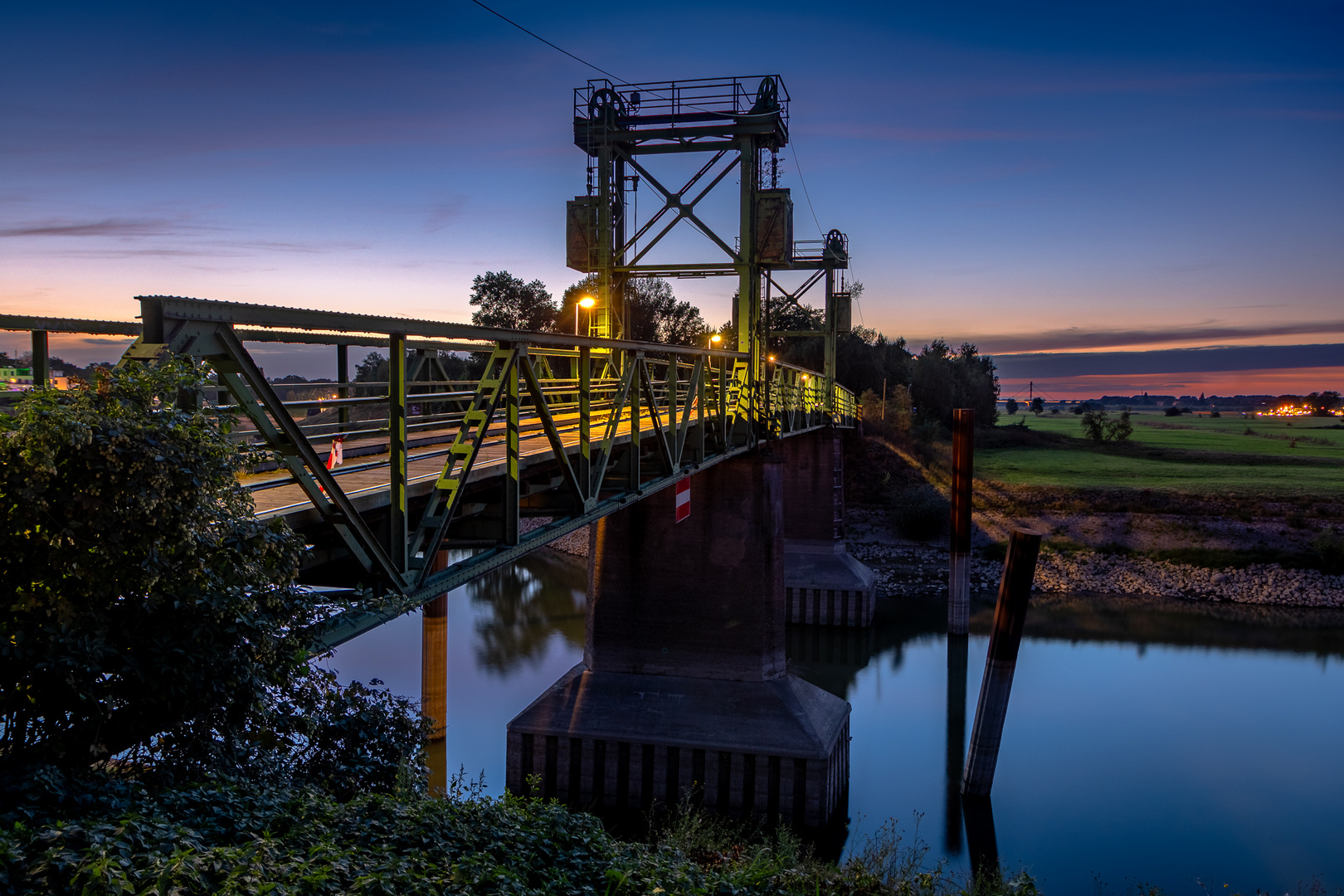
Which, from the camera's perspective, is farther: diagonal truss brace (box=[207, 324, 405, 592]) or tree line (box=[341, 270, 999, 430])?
tree line (box=[341, 270, 999, 430])

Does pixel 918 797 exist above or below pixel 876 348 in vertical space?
below

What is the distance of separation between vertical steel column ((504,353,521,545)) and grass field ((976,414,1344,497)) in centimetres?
5182

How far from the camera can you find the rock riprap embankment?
37000 millimetres

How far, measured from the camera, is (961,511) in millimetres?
29875

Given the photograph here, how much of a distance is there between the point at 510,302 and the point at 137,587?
2513 inches

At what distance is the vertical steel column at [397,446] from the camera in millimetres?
6004

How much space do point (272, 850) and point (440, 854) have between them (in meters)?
1.57

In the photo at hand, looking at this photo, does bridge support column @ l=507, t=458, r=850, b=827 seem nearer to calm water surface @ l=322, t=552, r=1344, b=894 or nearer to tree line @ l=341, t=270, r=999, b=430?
calm water surface @ l=322, t=552, r=1344, b=894

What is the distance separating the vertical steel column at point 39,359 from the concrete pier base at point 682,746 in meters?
13.0

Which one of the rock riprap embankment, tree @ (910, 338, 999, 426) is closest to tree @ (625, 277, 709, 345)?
tree @ (910, 338, 999, 426)

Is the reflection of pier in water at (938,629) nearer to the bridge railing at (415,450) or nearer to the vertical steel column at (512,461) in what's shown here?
the bridge railing at (415,450)

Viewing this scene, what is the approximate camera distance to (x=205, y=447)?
14.8 ft

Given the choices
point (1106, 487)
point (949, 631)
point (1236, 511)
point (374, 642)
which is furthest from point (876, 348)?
point (374, 642)

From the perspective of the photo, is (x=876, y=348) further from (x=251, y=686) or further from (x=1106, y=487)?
(x=251, y=686)
